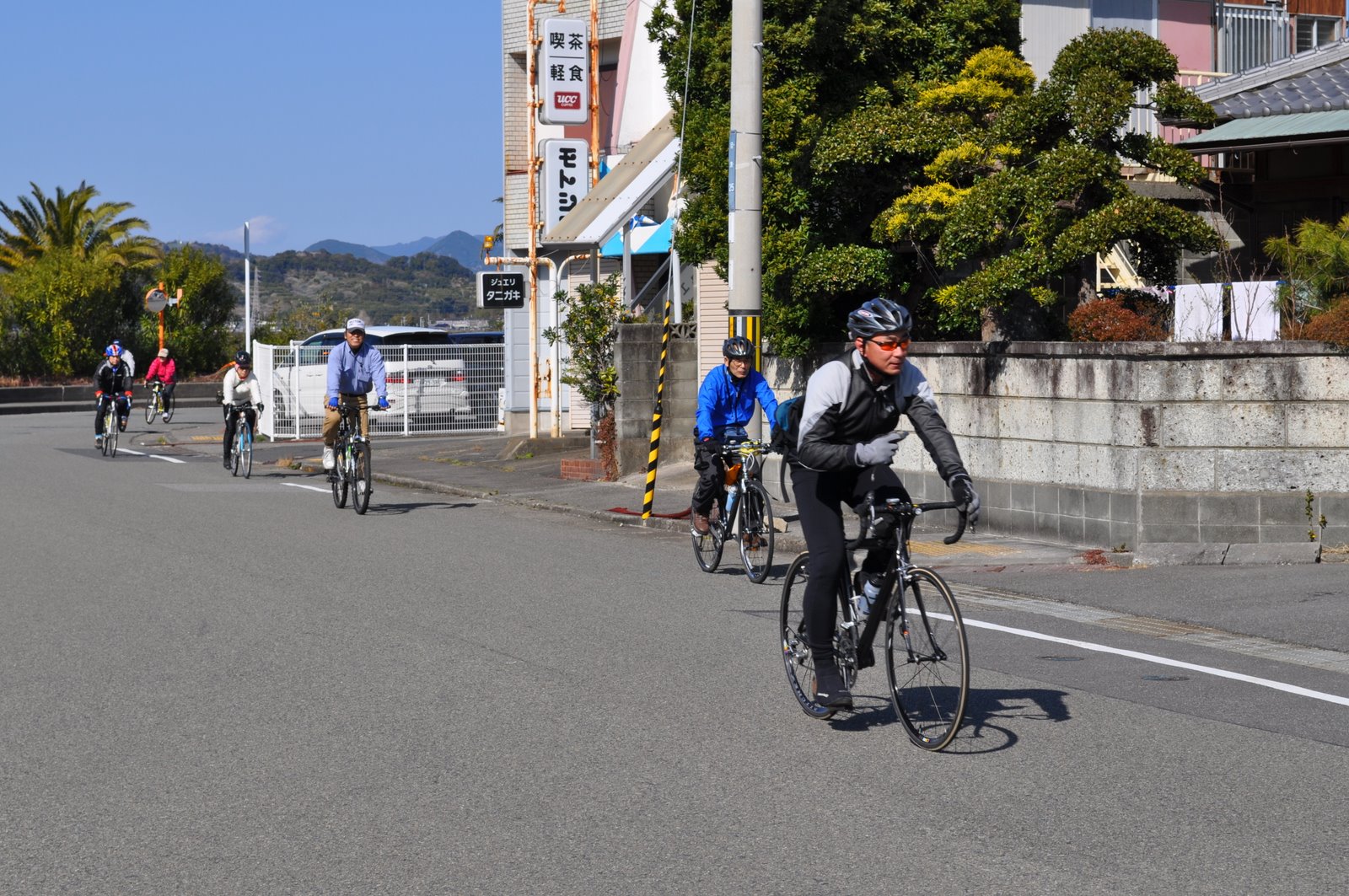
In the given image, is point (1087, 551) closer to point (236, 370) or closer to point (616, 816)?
point (616, 816)

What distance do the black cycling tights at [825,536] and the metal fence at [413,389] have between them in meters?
23.8

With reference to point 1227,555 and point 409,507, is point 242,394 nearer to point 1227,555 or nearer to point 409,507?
point 409,507

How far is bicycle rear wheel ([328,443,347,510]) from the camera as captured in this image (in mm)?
17656

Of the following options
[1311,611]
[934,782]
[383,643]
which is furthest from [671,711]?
[1311,611]

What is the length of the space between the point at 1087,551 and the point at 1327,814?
7.40 metres

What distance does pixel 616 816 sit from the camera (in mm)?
5789

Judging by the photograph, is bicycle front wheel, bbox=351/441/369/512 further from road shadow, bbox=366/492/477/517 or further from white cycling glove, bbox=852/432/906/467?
white cycling glove, bbox=852/432/906/467

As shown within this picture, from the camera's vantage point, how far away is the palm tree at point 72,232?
58344 millimetres

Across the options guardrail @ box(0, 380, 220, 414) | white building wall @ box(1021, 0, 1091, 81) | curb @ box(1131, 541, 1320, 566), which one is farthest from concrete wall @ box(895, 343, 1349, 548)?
guardrail @ box(0, 380, 220, 414)

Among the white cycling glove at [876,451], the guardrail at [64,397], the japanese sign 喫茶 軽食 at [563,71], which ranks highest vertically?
the japanese sign 喫茶 軽食 at [563,71]

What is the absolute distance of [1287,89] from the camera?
56.5 ft

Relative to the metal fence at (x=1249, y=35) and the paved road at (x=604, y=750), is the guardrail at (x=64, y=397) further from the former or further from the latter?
the paved road at (x=604, y=750)

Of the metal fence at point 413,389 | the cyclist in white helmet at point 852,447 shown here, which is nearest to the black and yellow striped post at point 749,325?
the cyclist in white helmet at point 852,447

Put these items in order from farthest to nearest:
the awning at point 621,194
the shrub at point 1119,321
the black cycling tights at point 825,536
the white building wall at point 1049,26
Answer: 1. the white building wall at point 1049,26
2. the awning at point 621,194
3. the shrub at point 1119,321
4. the black cycling tights at point 825,536
